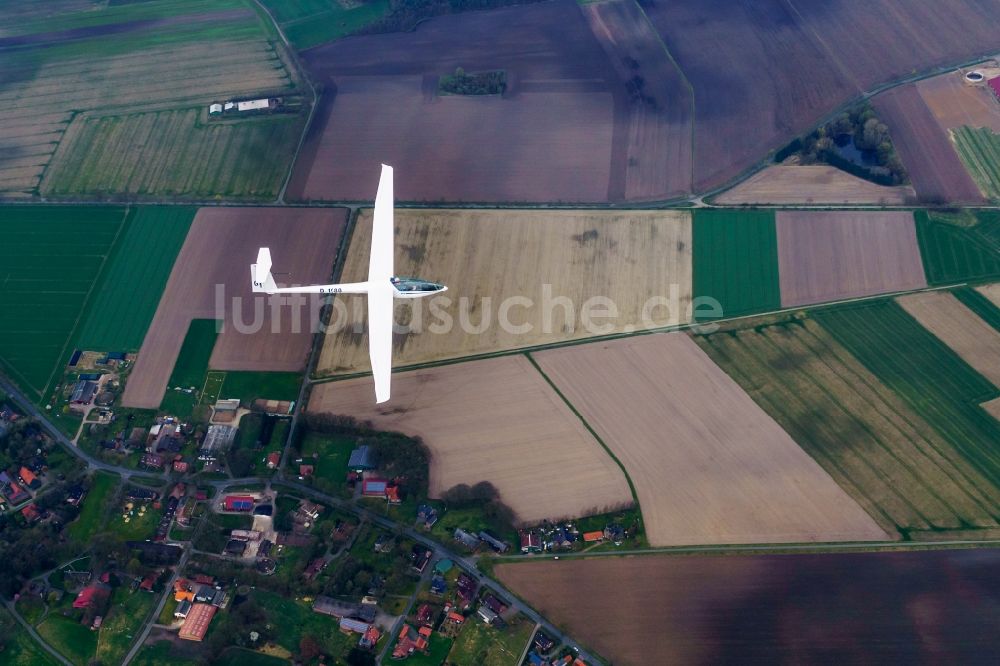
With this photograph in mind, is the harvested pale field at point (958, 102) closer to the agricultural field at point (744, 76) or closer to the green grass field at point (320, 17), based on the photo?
the agricultural field at point (744, 76)

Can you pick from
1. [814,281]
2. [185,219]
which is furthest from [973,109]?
[185,219]

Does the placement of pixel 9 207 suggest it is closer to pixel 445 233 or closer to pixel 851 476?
pixel 445 233

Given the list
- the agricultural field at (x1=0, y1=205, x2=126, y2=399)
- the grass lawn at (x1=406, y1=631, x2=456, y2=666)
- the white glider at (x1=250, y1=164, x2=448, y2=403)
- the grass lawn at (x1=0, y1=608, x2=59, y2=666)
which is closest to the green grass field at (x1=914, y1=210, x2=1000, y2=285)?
the white glider at (x1=250, y1=164, x2=448, y2=403)

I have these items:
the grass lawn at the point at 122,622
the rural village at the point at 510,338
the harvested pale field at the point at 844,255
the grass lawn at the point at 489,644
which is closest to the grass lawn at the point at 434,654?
the rural village at the point at 510,338

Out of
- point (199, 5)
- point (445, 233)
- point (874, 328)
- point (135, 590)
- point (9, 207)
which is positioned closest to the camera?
point (135, 590)

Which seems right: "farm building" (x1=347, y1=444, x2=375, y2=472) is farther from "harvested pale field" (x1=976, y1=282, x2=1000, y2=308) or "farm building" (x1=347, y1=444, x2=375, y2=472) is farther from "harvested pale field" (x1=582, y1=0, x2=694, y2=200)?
"harvested pale field" (x1=976, y1=282, x2=1000, y2=308)

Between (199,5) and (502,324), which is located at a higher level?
(199,5)
